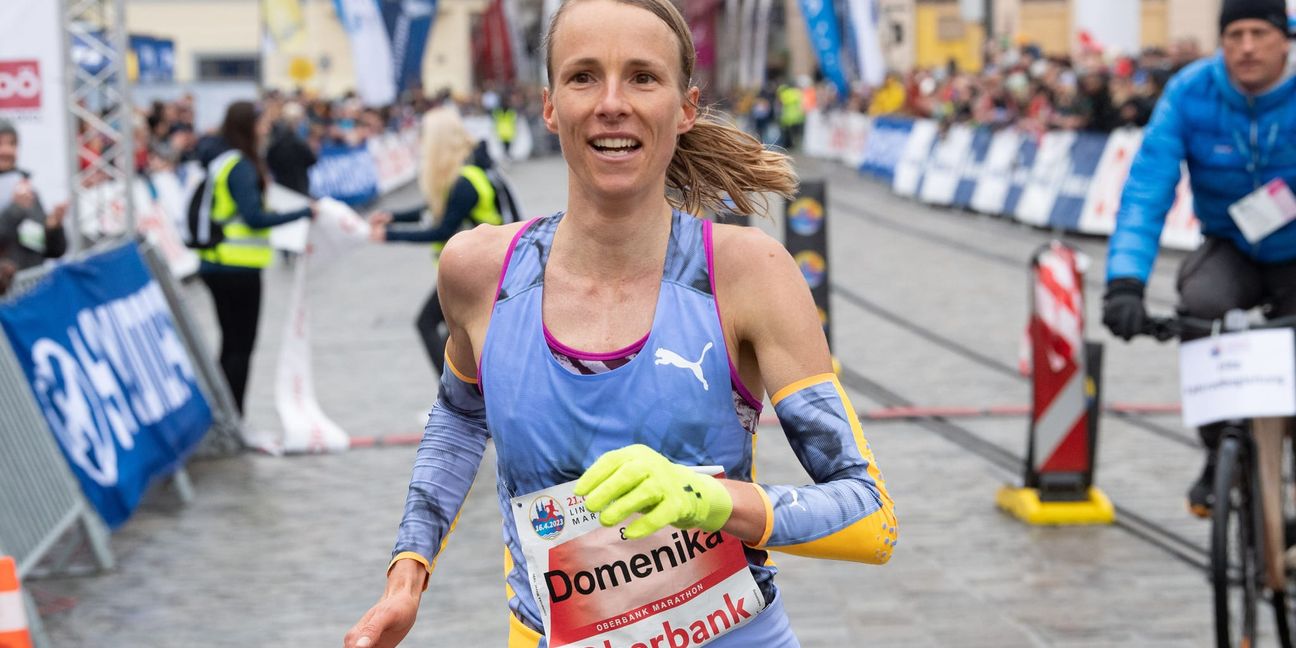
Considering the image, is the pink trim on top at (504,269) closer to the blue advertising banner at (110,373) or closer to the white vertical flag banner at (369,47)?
the blue advertising banner at (110,373)

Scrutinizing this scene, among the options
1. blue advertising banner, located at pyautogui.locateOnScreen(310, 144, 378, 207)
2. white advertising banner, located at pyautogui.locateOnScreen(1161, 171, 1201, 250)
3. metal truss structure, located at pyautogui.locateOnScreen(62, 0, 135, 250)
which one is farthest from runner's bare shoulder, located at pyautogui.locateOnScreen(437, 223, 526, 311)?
blue advertising banner, located at pyautogui.locateOnScreen(310, 144, 378, 207)

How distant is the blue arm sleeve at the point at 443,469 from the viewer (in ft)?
9.55

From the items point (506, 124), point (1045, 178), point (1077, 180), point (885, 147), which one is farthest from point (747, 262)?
point (506, 124)

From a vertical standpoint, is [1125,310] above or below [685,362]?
below

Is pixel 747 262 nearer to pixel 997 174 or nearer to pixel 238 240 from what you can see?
pixel 238 240

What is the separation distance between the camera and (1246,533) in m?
5.28

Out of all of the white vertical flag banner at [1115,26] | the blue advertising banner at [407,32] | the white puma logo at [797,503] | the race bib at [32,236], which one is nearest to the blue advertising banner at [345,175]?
the blue advertising banner at [407,32]

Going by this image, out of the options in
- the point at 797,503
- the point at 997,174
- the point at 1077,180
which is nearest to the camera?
the point at 797,503

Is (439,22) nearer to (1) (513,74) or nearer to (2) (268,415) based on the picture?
(1) (513,74)

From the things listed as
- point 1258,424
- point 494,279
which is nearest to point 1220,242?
point 1258,424

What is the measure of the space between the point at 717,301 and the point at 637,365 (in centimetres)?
15

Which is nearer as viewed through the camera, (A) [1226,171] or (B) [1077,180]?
(A) [1226,171]

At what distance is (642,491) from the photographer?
2.28 metres

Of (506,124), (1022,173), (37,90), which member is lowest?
(506,124)
